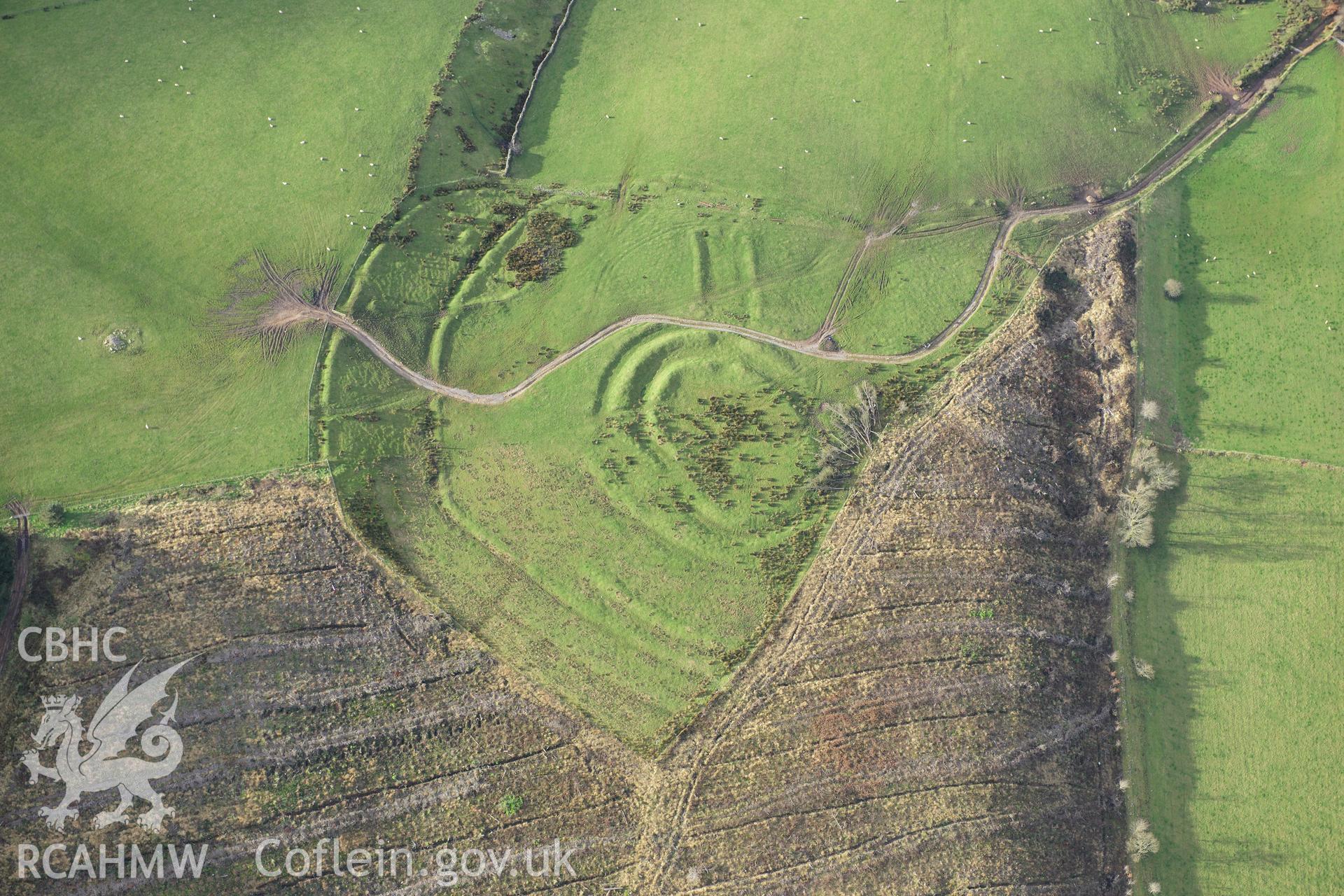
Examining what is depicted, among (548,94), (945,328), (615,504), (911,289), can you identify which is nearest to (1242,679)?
(945,328)

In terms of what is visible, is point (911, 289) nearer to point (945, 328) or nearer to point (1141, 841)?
point (945, 328)

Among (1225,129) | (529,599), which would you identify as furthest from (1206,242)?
(529,599)

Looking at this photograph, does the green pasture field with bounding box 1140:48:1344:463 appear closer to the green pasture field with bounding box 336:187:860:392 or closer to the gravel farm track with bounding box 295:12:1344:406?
the gravel farm track with bounding box 295:12:1344:406

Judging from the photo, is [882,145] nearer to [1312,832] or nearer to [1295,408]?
[1295,408]

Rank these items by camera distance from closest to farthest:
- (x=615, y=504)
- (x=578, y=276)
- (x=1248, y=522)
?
1. (x=615, y=504)
2. (x=1248, y=522)
3. (x=578, y=276)

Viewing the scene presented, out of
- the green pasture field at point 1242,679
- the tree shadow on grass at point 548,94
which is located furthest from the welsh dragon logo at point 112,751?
the green pasture field at point 1242,679

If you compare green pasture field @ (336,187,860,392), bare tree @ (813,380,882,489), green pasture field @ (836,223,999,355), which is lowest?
bare tree @ (813,380,882,489)

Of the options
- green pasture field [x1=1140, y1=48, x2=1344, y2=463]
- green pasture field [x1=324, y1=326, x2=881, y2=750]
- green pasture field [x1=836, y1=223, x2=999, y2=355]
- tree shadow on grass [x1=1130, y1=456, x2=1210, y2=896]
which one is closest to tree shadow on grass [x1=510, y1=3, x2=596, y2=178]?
green pasture field [x1=324, y1=326, x2=881, y2=750]
